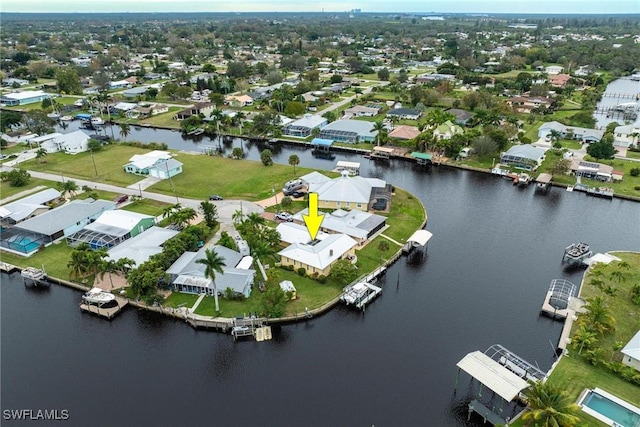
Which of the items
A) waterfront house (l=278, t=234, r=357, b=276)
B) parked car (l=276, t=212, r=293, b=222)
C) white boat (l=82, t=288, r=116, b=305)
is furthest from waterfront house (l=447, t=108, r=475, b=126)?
white boat (l=82, t=288, r=116, b=305)

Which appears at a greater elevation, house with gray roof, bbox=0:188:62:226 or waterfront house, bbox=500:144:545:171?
waterfront house, bbox=500:144:545:171

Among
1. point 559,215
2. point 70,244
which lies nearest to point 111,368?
point 70,244

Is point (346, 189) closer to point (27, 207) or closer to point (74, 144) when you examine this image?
point (27, 207)

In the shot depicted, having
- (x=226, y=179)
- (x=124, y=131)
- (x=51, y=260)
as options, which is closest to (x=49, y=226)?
(x=51, y=260)

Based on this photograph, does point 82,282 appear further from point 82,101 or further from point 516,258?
point 82,101

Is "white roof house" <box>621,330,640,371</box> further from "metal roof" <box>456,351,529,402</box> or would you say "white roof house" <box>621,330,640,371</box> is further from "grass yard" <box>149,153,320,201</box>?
"grass yard" <box>149,153,320,201</box>

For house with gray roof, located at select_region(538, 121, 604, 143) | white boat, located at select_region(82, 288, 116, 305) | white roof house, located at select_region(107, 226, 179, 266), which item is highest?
house with gray roof, located at select_region(538, 121, 604, 143)

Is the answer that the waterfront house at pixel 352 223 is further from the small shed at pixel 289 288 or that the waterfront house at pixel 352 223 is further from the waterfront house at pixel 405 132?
the waterfront house at pixel 405 132
